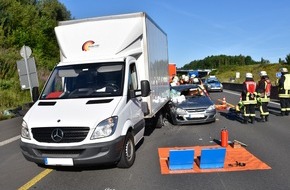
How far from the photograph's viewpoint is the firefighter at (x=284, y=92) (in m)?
14.0

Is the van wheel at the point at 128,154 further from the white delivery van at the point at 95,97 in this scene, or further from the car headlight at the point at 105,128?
the car headlight at the point at 105,128

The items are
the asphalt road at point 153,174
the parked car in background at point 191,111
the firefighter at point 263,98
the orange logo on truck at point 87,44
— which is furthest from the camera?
the firefighter at point 263,98

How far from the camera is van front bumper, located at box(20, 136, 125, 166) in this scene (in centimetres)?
583

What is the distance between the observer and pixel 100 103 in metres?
6.35

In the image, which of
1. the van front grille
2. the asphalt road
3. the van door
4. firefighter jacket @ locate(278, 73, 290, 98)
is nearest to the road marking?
the asphalt road

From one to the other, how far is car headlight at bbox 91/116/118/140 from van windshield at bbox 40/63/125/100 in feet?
2.95

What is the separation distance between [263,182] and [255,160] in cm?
137

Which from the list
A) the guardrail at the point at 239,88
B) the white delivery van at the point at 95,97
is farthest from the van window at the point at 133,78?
the guardrail at the point at 239,88

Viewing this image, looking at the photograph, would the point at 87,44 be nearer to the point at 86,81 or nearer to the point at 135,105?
the point at 86,81

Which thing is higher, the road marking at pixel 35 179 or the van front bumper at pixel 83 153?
the van front bumper at pixel 83 153

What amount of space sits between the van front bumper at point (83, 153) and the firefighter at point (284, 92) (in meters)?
9.91

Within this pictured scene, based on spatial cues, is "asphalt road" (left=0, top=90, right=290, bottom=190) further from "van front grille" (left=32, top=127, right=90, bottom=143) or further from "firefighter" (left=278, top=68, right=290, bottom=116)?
"firefighter" (left=278, top=68, right=290, bottom=116)

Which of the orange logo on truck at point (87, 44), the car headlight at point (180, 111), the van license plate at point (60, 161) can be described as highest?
the orange logo on truck at point (87, 44)

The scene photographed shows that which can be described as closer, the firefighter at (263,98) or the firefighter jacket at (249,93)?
the firefighter jacket at (249,93)
